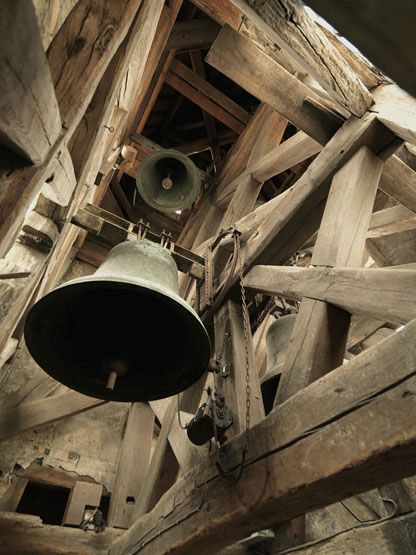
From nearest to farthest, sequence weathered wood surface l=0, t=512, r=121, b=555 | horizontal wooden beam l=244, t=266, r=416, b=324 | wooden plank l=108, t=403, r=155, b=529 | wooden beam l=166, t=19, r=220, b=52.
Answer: horizontal wooden beam l=244, t=266, r=416, b=324 < weathered wood surface l=0, t=512, r=121, b=555 < wooden plank l=108, t=403, r=155, b=529 < wooden beam l=166, t=19, r=220, b=52

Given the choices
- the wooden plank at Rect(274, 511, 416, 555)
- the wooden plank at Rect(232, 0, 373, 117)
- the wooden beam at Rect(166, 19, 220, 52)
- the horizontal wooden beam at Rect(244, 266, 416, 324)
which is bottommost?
the wooden plank at Rect(274, 511, 416, 555)

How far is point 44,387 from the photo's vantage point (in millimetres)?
3559

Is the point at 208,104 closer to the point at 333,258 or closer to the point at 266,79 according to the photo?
the point at 266,79

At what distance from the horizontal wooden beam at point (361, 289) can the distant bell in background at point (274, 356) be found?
517mm

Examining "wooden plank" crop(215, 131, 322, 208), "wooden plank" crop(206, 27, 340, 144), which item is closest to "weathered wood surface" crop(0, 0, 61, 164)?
"wooden plank" crop(206, 27, 340, 144)

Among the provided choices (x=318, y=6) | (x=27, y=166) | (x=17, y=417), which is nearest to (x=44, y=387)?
(x=17, y=417)

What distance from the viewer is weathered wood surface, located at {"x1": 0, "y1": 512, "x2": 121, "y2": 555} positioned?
2.34 meters

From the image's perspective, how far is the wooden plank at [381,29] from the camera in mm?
480

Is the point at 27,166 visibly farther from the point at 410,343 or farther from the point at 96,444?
the point at 96,444

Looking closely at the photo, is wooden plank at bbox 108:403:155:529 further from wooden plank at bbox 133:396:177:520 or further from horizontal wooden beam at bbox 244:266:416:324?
horizontal wooden beam at bbox 244:266:416:324

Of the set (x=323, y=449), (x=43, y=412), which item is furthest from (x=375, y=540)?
(x=43, y=412)

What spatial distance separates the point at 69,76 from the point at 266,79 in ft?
4.75

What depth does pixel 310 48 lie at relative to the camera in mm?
1704

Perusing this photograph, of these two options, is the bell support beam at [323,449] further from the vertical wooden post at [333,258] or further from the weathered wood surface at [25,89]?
the weathered wood surface at [25,89]
